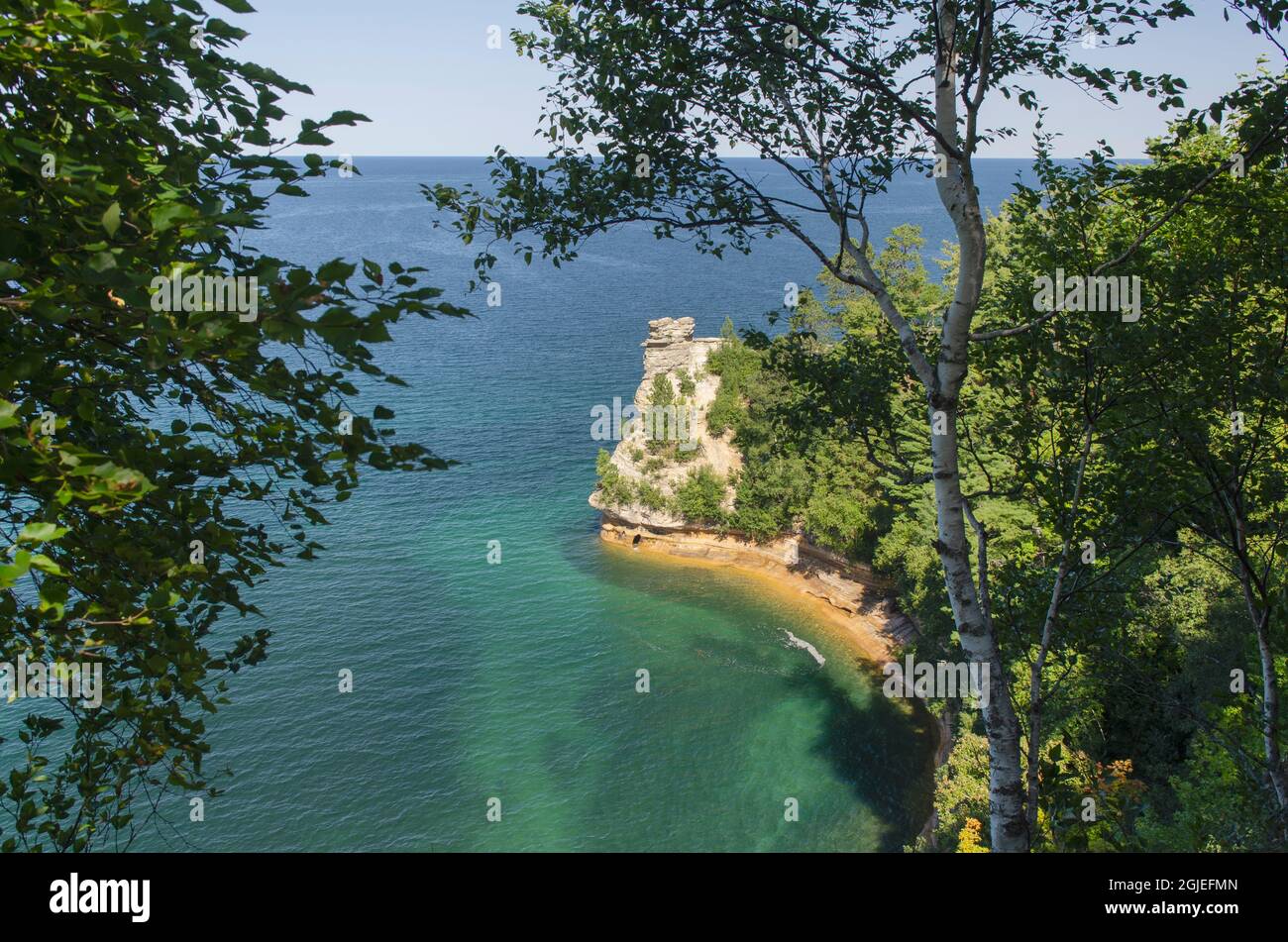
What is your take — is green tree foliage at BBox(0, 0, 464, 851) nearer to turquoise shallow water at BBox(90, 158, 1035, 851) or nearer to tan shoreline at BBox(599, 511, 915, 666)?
turquoise shallow water at BBox(90, 158, 1035, 851)

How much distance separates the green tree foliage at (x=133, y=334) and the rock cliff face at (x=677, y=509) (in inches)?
1381

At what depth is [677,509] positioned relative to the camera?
4456 cm

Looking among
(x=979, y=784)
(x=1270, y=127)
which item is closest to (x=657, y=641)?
(x=979, y=784)

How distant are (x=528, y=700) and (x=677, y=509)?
15.1 meters

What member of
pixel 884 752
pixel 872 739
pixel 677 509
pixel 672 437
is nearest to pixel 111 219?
pixel 884 752

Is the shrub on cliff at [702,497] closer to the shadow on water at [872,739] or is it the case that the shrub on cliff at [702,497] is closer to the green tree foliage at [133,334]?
the shadow on water at [872,739]

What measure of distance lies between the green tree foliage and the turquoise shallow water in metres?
12.7

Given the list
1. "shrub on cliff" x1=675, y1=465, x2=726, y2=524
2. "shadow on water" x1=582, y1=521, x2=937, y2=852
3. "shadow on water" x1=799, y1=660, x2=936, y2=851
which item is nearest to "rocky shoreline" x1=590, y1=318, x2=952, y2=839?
"shrub on cliff" x1=675, y1=465, x2=726, y2=524

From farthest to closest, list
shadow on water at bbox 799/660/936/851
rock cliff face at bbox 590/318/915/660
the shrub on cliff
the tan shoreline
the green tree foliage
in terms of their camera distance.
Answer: the shrub on cliff → rock cliff face at bbox 590/318/915/660 → the tan shoreline → shadow on water at bbox 799/660/936/851 → the green tree foliage

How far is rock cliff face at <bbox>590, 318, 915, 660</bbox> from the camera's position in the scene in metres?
39.8

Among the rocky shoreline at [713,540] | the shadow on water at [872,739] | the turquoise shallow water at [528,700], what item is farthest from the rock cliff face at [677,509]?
the shadow on water at [872,739]
